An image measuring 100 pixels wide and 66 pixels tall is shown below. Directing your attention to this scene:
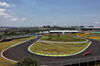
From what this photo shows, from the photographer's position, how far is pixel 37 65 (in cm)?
1617

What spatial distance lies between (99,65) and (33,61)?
717 inches

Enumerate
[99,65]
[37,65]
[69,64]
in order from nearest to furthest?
[37,65]
[69,64]
[99,65]

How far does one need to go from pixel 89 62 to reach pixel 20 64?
1817 cm

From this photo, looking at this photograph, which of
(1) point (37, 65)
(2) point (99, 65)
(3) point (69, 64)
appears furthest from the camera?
(2) point (99, 65)

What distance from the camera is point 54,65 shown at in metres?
20.5

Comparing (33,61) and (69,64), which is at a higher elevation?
(33,61)

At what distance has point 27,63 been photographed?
1658 cm

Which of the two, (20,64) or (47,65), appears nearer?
(20,64)

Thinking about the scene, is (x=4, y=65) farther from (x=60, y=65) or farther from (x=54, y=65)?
(x=60, y=65)

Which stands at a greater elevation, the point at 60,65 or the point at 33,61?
the point at 33,61

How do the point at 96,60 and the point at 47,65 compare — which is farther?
the point at 96,60

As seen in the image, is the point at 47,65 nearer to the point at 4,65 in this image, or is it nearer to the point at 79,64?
the point at 79,64

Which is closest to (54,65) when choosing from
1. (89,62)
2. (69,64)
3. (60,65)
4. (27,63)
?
(60,65)

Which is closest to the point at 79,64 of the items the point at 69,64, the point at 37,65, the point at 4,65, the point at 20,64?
the point at 69,64
